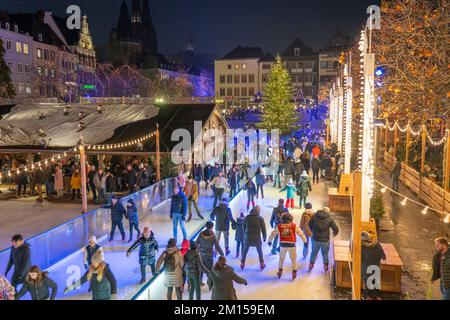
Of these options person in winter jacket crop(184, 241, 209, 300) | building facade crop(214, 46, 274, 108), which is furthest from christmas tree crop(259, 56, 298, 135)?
building facade crop(214, 46, 274, 108)

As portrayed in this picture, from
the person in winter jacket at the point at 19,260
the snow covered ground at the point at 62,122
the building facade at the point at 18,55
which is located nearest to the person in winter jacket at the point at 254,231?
the person in winter jacket at the point at 19,260

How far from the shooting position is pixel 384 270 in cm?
840

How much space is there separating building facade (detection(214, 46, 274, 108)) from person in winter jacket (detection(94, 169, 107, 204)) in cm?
5627

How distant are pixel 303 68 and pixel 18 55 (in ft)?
129

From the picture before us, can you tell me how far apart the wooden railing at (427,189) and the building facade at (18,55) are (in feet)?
144

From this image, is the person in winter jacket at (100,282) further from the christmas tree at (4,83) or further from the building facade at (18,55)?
the building facade at (18,55)

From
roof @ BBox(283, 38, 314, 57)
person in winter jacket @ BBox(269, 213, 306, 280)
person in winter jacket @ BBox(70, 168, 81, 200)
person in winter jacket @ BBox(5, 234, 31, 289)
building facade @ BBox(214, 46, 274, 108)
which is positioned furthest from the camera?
building facade @ BBox(214, 46, 274, 108)

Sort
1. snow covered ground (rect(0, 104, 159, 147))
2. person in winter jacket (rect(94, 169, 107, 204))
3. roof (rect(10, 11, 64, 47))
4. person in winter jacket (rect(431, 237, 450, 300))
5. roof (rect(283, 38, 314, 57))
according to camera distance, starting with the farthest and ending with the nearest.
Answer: roof (rect(283, 38, 314, 57)) → roof (rect(10, 11, 64, 47)) → snow covered ground (rect(0, 104, 159, 147)) → person in winter jacket (rect(94, 169, 107, 204)) → person in winter jacket (rect(431, 237, 450, 300))

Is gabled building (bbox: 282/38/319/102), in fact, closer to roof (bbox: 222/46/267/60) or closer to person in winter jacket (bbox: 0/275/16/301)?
roof (bbox: 222/46/267/60)

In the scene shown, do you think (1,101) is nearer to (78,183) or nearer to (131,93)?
(78,183)

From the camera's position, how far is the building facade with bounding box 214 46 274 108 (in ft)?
239

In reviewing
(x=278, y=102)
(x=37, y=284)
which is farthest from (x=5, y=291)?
(x=278, y=102)

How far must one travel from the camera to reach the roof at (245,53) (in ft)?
242

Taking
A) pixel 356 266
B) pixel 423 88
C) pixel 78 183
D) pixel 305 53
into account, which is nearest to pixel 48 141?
pixel 78 183
